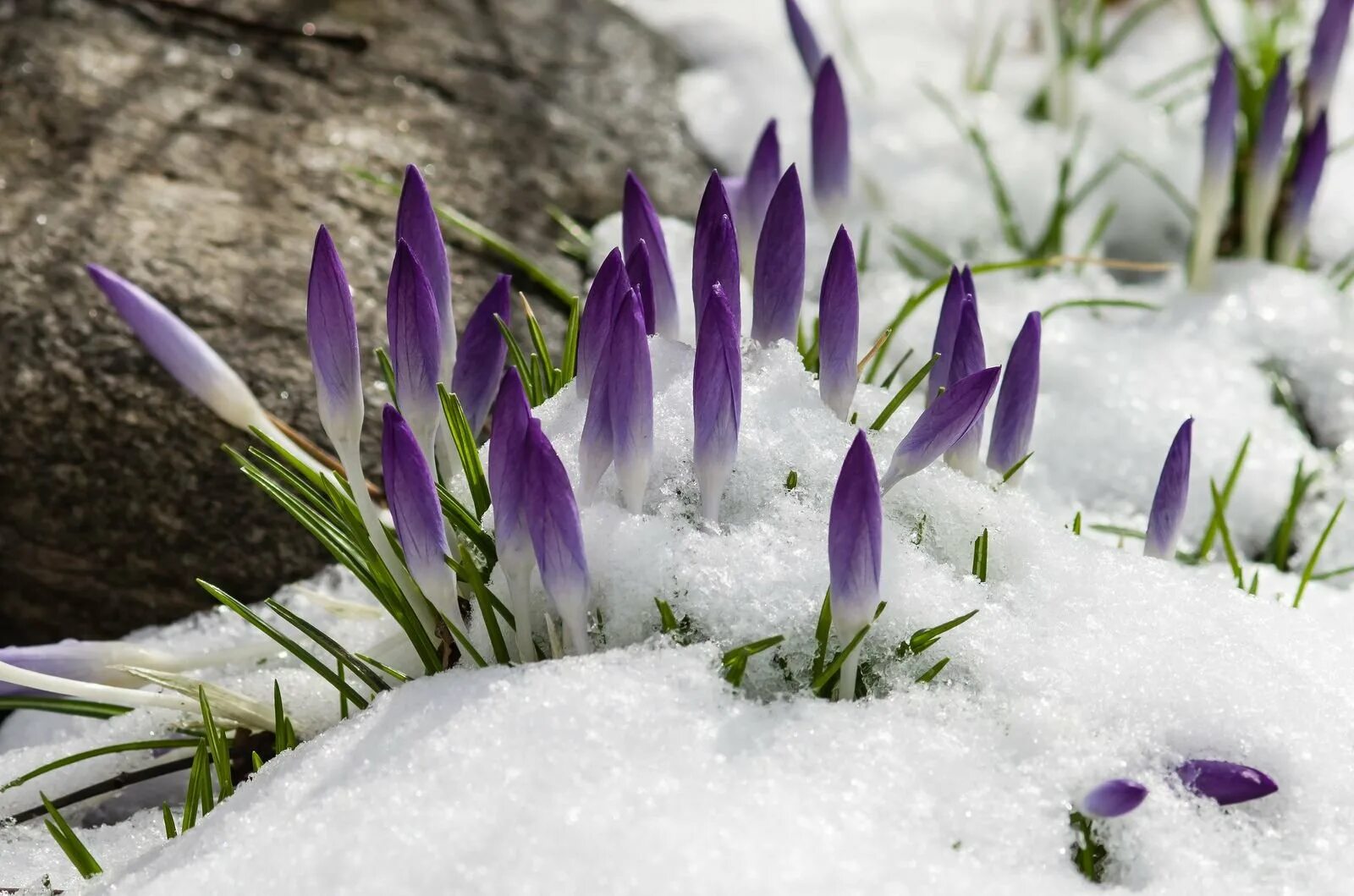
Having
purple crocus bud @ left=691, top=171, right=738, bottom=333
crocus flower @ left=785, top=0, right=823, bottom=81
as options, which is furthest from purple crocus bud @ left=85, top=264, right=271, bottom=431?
crocus flower @ left=785, top=0, right=823, bottom=81

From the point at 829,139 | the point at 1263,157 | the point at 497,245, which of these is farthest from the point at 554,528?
the point at 1263,157

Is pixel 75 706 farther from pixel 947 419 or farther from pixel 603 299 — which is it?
pixel 947 419

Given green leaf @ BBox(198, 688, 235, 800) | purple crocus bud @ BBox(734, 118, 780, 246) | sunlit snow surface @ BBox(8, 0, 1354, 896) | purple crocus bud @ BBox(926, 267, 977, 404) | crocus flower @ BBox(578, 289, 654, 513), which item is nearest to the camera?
sunlit snow surface @ BBox(8, 0, 1354, 896)

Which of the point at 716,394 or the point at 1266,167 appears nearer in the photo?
the point at 716,394

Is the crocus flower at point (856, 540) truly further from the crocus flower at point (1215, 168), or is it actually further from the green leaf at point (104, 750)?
the crocus flower at point (1215, 168)

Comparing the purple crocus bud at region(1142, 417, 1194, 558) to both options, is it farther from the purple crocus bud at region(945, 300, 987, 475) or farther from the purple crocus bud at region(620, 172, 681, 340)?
the purple crocus bud at region(620, 172, 681, 340)

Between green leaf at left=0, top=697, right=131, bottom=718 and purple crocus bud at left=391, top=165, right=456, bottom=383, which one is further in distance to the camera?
green leaf at left=0, top=697, right=131, bottom=718

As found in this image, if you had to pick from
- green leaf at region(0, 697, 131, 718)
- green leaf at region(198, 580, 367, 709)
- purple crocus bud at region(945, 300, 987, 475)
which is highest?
purple crocus bud at region(945, 300, 987, 475)
